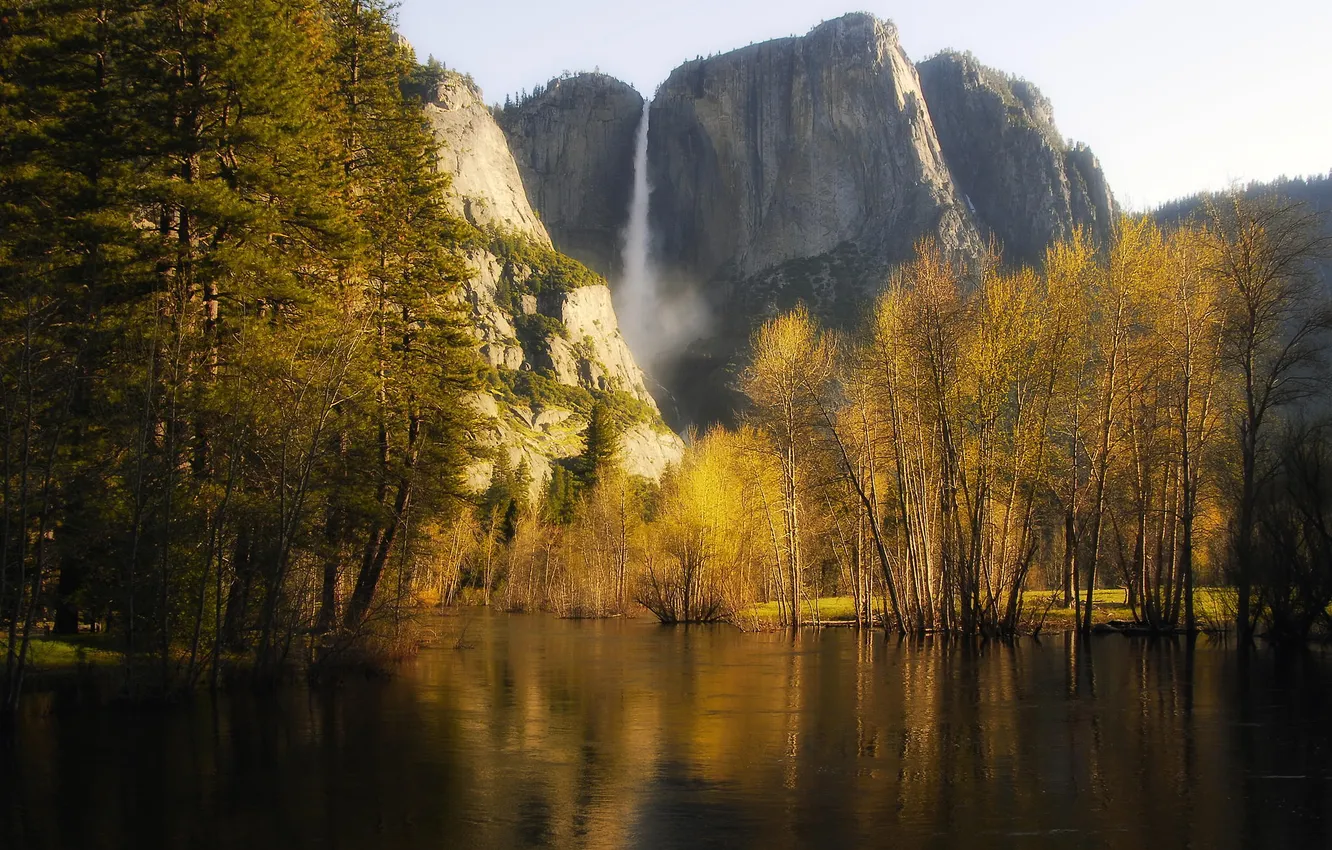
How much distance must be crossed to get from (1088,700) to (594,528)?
52979mm

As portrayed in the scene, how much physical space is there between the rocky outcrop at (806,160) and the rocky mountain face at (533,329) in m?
39.0

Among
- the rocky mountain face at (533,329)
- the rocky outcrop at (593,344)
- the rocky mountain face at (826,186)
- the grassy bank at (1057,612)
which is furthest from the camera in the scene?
the rocky mountain face at (826,186)

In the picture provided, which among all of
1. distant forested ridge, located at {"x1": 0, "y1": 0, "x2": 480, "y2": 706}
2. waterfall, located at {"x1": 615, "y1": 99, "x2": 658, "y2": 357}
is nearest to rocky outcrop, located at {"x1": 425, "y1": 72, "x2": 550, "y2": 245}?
waterfall, located at {"x1": 615, "y1": 99, "x2": 658, "y2": 357}

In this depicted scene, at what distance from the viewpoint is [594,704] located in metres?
23.0

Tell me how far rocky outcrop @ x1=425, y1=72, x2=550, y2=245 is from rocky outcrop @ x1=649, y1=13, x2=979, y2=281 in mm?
37300

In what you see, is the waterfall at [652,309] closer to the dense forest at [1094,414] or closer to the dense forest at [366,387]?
the dense forest at [366,387]

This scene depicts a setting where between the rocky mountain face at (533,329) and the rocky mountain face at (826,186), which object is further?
Answer: the rocky mountain face at (826,186)

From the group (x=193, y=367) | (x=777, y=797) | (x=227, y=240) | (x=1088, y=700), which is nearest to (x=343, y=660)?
(x=193, y=367)

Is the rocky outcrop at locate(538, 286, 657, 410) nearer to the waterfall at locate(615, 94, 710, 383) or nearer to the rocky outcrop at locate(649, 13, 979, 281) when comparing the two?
the waterfall at locate(615, 94, 710, 383)

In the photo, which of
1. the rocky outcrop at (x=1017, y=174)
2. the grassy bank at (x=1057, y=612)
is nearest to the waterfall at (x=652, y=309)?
the rocky outcrop at (x=1017, y=174)

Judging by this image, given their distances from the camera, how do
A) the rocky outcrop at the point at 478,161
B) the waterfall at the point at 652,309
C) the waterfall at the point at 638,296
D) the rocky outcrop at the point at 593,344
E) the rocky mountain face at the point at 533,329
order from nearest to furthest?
1. the rocky mountain face at the point at 533,329
2. the rocky outcrop at the point at 593,344
3. the rocky outcrop at the point at 478,161
4. the waterfall at the point at 652,309
5. the waterfall at the point at 638,296

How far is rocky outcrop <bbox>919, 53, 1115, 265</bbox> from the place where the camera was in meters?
184

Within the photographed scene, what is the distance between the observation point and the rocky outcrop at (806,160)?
17950 centimetres

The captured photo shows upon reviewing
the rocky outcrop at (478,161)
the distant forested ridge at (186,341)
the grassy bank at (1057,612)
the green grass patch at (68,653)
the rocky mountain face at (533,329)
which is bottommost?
the grassy bank at (1057,612)
